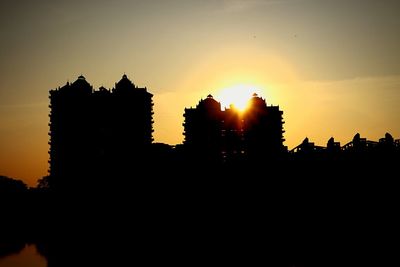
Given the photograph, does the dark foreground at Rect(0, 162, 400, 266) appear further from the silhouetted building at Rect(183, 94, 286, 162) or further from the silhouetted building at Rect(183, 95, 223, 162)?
the silhouetted building at Rect(183, 94, 286, 162)

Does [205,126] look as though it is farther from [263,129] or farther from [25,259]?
[25,259]

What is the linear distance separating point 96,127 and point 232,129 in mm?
16321

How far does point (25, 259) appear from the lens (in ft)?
117

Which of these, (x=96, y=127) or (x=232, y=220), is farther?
(x=96, y=127)

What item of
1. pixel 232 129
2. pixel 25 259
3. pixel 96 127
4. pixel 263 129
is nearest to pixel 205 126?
pixel 232 129

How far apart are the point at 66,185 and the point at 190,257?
28611mm

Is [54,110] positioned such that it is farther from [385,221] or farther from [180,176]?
[385,221]

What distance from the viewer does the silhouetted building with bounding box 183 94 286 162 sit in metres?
48.6

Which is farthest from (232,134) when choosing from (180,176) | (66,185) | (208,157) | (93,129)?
(66,185)

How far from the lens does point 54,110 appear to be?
5694cm

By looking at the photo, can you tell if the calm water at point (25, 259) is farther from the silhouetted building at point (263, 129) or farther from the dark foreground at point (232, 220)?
the silhouetted building at point (263, 129)

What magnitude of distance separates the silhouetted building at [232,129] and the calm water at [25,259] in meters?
17.3

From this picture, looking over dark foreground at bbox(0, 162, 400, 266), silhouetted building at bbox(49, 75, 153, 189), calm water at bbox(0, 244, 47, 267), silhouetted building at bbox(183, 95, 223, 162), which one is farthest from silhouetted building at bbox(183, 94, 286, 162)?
calm water at bbox(0, 244, 47, 267)

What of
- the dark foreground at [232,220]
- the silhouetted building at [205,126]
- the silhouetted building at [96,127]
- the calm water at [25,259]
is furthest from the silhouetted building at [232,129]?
the calm water at [25,259]
